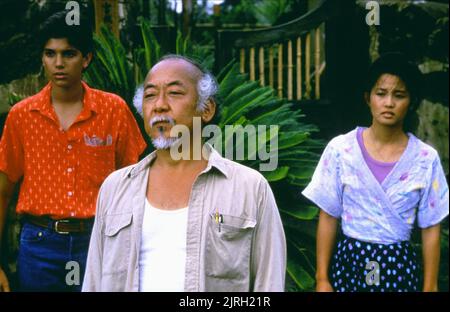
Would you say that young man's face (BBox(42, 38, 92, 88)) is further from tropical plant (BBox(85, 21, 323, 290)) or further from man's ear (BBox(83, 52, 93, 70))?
tropical plant (BBox(85, 21, 323, 290))

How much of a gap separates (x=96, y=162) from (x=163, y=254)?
1.16m

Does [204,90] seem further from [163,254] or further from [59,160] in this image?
[59,160]

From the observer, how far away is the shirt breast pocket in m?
3.50

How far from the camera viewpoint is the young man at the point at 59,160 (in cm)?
345

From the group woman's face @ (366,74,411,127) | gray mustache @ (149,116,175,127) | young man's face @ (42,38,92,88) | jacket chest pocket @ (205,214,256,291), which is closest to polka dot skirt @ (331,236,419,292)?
woman's face @ (366,74,411,127)

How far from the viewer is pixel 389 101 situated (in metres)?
3.31

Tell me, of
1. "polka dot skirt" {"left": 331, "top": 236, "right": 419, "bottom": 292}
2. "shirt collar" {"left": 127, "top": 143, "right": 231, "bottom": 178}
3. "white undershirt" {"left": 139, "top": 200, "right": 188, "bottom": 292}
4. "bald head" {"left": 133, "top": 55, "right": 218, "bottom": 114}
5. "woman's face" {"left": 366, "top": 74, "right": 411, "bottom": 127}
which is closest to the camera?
"white undershirt" {"left": 139, "top": 200, "right": 188, "bottom": 292}

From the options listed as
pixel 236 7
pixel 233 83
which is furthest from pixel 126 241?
pixel 236 7

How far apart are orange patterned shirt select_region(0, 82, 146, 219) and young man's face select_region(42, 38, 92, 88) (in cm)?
10

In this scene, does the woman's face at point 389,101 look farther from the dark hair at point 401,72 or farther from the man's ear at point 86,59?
the man's ear at point 86,59

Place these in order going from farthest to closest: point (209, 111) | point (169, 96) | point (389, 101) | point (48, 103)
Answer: point (48, 103) → point (389, 101) → point (209, 111) → point (169, 96)

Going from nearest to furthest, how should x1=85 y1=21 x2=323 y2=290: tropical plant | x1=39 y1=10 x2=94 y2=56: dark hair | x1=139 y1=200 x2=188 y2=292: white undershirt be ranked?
1. x1=139 y1=200 x2=188 y2=292: white undershirt
2. x1=39 y1=10 x2=94 y2=56: dark hair
3. x1=85 y1=21 x2=323 y2=290: tropical plant

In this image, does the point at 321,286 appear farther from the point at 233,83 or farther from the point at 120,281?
the point at 233,83

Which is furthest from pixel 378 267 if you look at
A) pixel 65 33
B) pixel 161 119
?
pixel 65 33
